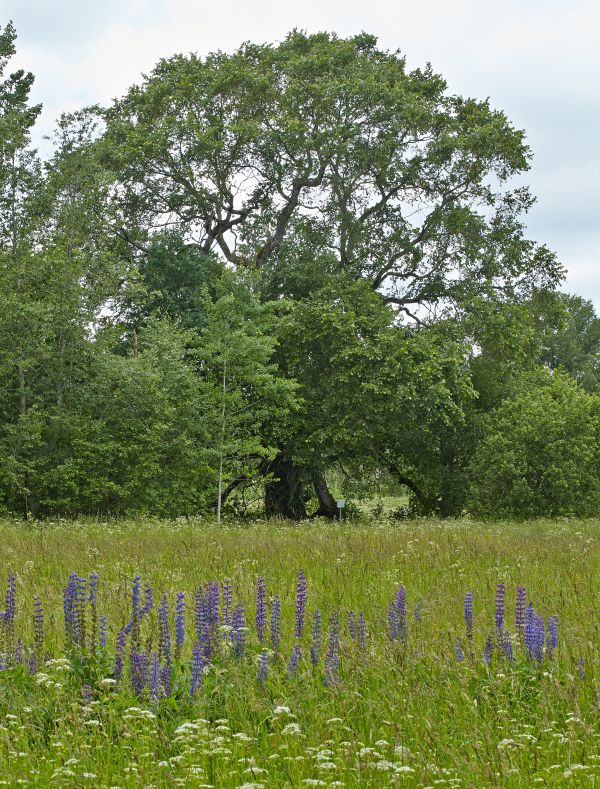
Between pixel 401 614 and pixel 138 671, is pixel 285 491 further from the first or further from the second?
pixel 138 671

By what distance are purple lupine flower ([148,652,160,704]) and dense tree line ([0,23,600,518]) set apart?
733 inches

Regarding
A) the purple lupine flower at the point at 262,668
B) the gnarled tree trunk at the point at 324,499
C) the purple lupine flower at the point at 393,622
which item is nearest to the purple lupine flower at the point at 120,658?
the purple lupine flower at the point at 262,668

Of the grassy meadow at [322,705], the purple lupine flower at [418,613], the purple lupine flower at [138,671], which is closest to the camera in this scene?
the grassy meadow at [322,705]

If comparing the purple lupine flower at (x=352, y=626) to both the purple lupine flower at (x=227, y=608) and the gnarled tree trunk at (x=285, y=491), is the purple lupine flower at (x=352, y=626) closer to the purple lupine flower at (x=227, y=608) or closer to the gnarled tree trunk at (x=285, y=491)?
the purple lupine flower at (x=227, y=608)

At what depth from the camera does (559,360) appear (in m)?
81.6

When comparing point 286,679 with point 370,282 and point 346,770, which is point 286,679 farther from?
point 370,282

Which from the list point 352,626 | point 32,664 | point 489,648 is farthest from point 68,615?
point 489,648

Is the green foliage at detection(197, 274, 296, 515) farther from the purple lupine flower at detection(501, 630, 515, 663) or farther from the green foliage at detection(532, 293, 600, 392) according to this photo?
the green foliage at detection(532, 293, 600, 392)

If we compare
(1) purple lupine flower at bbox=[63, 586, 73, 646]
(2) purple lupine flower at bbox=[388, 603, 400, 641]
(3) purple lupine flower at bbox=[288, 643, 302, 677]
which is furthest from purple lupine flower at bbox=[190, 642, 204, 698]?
(2) purple lupine flower at bbox=[388, 603, 400, 641]

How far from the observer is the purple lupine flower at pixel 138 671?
Answer: 5.04 metres

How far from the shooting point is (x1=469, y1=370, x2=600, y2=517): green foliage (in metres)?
28.6

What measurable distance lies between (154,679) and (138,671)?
0.34m

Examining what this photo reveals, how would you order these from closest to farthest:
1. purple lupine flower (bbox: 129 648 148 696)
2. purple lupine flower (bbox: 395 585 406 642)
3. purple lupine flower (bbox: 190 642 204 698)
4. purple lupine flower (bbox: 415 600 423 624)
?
purple lupine flower (bbox: 190 642 204 698) < purple lupine flower (bbox: 129 648 148 696) < purple lupine flower (bbox: 395 585 406 642) < purple lupine flower (bbox: 415 600 423 624)

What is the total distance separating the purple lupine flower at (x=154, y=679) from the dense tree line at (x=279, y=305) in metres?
18.6
